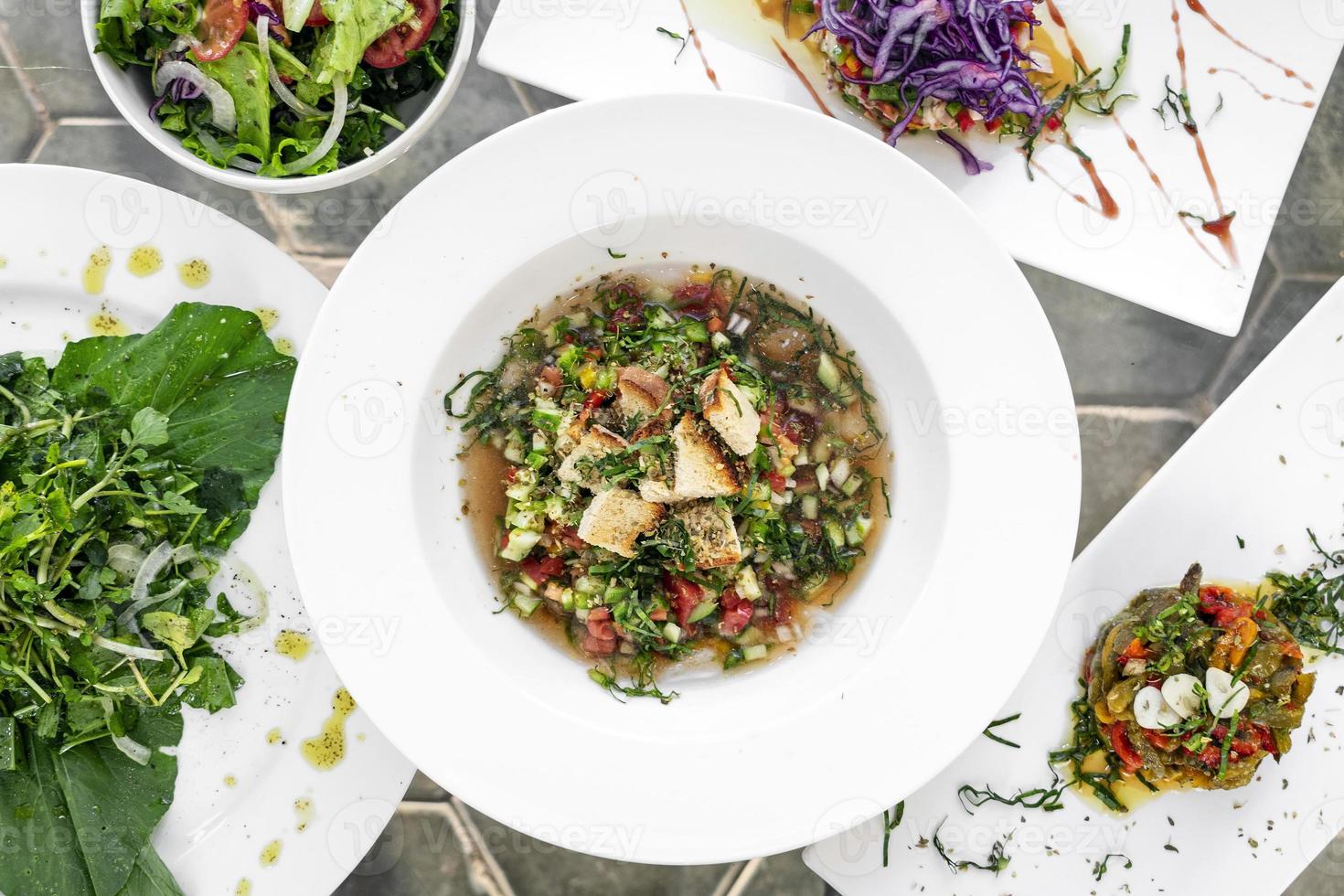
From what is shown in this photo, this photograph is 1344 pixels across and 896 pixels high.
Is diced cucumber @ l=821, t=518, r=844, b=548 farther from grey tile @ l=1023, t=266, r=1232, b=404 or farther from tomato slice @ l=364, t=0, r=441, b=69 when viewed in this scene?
tomato slice @ l=364, t=0, r=441, b=69

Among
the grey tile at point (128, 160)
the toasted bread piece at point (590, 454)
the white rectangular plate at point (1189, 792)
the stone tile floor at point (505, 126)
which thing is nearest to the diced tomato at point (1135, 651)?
the white rectangular plate at point (1189, 792)

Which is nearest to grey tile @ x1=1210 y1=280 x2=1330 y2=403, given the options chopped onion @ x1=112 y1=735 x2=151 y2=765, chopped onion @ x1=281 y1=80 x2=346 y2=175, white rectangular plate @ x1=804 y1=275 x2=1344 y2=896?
white rectangular plate @ x1=804 y1=275 x2=1344 y2=896

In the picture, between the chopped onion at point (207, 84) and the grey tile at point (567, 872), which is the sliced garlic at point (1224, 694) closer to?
the grey tile at point (567, 872)

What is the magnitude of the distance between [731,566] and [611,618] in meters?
0.32

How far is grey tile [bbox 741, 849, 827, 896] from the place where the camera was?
8.81ft

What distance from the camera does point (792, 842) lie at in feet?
6.51

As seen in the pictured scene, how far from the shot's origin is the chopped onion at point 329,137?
2.05 m

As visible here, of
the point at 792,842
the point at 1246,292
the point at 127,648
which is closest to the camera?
the point at 792,842

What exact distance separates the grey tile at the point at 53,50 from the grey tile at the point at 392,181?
610 millimetres

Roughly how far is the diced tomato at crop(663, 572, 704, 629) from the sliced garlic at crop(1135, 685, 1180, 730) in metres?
1.12

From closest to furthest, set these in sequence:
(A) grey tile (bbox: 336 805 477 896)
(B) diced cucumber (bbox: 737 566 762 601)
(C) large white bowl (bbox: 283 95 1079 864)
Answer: (C) large white bowl (bbox: 283 95 1079 864) < (B) diced cucumber (bbox: 737 566 762 601) < (A) grey tile (bbox: 336 805 477 896)

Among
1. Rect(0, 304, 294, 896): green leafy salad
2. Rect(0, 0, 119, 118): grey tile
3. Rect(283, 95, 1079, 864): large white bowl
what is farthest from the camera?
Rect(0, 0, 119, 118): grey tile

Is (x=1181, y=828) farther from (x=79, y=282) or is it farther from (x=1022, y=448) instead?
(x=79, y=282)

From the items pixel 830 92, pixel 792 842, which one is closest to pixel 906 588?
pixel 792 842
